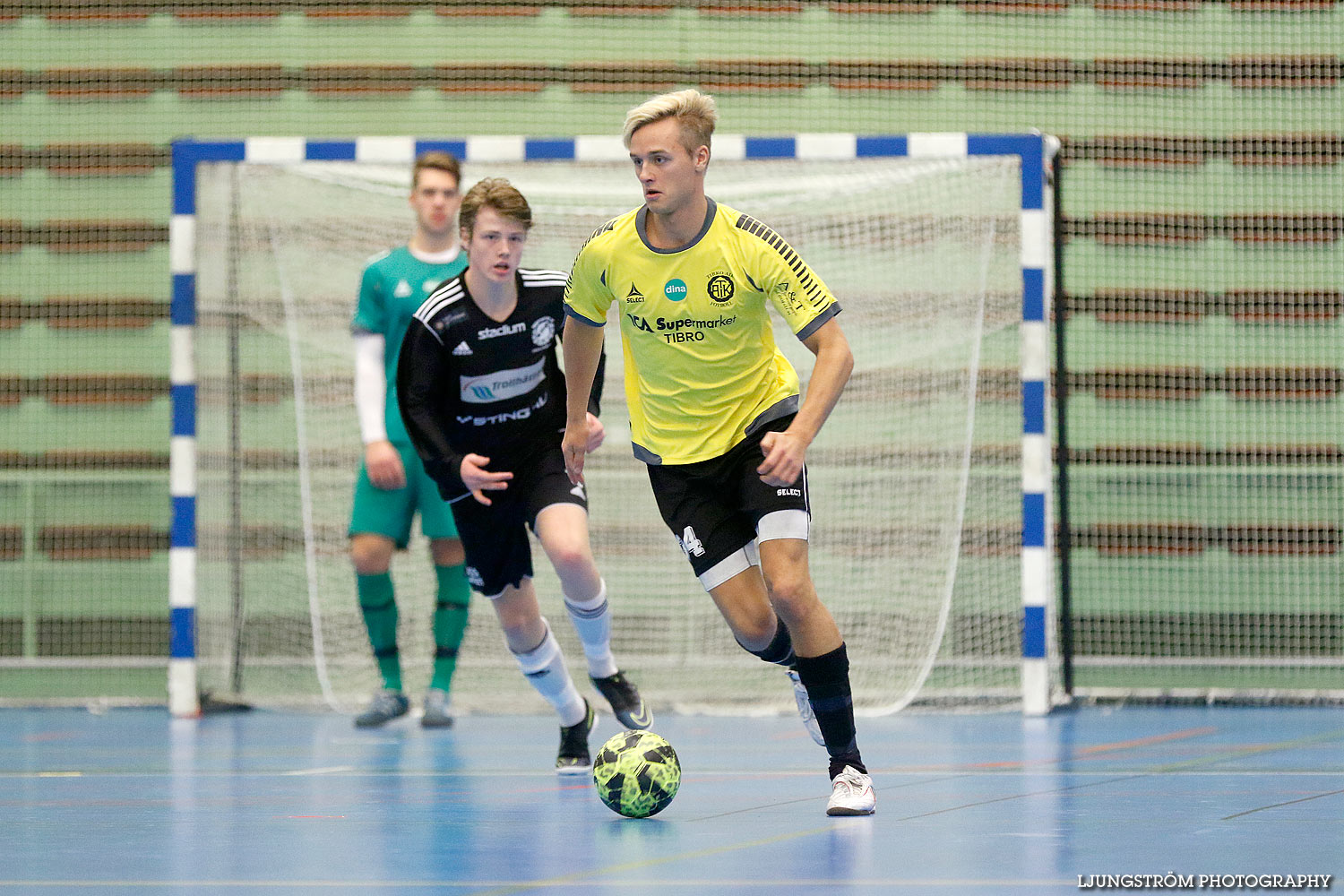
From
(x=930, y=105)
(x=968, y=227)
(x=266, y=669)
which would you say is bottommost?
(x=266, y=669)

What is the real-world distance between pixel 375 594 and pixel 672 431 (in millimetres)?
2755

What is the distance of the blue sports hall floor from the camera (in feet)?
10.3

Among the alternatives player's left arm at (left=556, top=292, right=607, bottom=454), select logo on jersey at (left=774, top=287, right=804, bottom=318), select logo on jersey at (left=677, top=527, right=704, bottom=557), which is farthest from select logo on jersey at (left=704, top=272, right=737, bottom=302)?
select logo on jersey at (left=677, top=527, right=704, bottom=557)

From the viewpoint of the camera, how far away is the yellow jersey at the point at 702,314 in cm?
408

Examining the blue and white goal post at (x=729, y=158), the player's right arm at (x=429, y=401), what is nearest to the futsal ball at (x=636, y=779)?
the player's right arm at (x=429, y=401)

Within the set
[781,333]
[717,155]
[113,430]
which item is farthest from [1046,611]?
[113,430]

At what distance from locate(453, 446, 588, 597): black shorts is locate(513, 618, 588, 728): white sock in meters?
0.25

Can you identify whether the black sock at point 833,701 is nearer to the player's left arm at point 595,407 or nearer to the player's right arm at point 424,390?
the player's left arm at point 595,407

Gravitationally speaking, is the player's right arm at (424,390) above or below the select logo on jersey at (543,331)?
below

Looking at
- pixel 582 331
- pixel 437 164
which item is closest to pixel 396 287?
pixel 437 164

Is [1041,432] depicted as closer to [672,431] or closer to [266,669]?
[672,431]

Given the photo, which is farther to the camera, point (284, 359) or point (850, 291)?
point (284, 359)

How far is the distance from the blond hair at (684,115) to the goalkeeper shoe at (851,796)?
64.8 inches

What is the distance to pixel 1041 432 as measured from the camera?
6.79 meters
